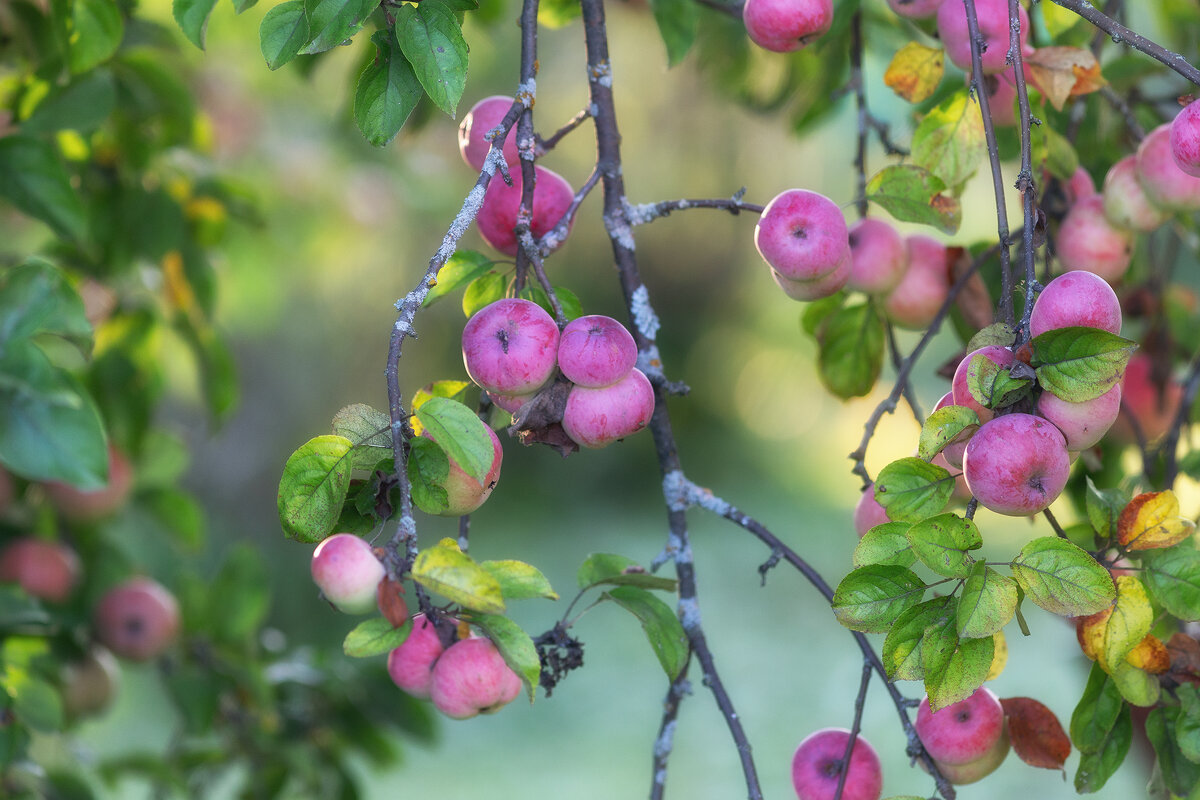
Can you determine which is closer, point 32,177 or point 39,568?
point 32,177

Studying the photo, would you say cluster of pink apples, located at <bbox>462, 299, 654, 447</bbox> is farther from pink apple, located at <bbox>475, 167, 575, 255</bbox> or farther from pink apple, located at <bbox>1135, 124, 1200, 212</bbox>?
pink apple, located at <bbox>1135, 124, 1200, 212</bbox>

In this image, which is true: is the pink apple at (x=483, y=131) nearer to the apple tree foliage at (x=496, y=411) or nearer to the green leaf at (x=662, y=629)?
the apple tree foliage at (x=496, y=411)

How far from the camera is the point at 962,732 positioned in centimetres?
42

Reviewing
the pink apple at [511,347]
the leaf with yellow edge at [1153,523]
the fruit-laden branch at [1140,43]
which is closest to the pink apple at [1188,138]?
the fruit-laden branch at [1140,43]

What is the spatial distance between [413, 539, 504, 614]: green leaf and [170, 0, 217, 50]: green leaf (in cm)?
24

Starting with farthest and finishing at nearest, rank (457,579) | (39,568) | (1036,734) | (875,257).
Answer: (39,568) → (875,257) → (1036,734) → (457,579)

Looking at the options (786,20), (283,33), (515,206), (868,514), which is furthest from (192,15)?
(868,514)

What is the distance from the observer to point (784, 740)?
1.73m

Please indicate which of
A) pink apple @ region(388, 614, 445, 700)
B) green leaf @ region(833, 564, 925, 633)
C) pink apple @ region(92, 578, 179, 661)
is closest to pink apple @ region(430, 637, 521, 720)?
pink apple @ region(388, 614, 445, 700)

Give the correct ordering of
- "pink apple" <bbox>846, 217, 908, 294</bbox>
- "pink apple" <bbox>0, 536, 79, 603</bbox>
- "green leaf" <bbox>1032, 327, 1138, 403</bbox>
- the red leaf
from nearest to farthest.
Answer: "green leaf" <bbox>1032, 327, 1138, 403</bbox> < the red leaf < "pink apple" <bbox>846, 217, 908, 294</bbox> < "pink apple" <bbox>0, 536, 79, 603</bbox>

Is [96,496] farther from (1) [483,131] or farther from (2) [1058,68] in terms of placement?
(2) [1058,68]

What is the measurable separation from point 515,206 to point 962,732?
29 centimetres

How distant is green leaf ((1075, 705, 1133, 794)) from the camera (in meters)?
0.42

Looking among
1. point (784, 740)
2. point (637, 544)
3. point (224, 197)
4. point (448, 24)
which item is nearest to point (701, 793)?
point (784, 740)
